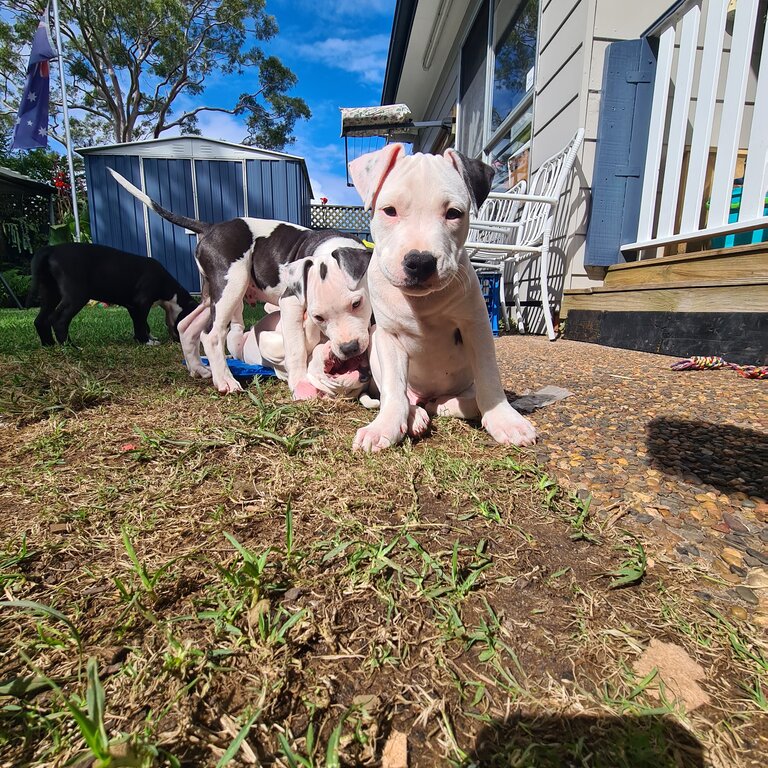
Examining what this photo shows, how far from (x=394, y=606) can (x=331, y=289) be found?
181cm

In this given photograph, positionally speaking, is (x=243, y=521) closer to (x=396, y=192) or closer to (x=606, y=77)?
(x=396, y=192)

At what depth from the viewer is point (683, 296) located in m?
3.62

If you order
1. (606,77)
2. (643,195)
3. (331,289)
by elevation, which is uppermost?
(606,77)

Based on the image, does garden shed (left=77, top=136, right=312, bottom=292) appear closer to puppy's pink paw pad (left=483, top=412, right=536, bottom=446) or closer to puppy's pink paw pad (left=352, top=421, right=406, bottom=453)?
puppy's pink paw pad (left=352, top=421, right=406, bottom=453)

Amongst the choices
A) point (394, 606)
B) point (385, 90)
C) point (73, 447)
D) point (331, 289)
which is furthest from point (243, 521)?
point (385, 90)

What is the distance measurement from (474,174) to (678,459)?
1.32 m

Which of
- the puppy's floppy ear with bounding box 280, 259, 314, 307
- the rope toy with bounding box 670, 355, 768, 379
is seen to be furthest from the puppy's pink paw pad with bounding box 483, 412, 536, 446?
the rope toy with bounding box 670, 355, 768, 379

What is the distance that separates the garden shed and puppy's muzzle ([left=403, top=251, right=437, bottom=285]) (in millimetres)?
12167

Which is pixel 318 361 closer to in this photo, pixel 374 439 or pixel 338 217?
pixel 374 439

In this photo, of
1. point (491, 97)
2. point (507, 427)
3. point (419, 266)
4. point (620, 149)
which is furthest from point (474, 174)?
point (491, 97)

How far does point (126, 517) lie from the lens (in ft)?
4.31

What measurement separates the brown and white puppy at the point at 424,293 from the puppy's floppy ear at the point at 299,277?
0.75 m

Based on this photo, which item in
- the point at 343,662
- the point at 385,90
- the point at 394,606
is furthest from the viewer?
the point at 385,90

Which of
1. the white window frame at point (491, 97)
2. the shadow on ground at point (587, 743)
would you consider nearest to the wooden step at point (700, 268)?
the white window frame at point (491, 97)
